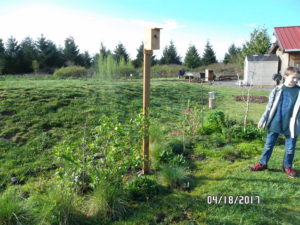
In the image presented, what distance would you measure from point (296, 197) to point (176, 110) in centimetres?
500

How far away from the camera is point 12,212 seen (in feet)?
7.02

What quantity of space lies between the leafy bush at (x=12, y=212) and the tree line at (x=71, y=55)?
19475 mm

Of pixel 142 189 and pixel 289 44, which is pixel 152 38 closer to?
pixel 142 189

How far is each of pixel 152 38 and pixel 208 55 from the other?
3841 cm

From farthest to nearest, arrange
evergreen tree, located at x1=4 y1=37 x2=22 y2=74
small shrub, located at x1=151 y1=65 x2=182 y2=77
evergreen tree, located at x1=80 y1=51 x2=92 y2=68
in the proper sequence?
evergreen tree, located at x1=80 y1=51 x2=92 y2=68 < small shrub, located at x1=151 y1=65 x2=182 y2=77 < evergreen tree, located at x1=4 y1=37 x2=22 y2=74

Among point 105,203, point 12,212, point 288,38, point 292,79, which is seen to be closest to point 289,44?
point 288,38

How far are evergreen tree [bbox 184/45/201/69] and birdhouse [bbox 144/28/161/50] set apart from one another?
1310 inches

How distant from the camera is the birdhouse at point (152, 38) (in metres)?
3.05

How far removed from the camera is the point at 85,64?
113 ft

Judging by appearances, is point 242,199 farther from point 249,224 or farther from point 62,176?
Result: point 62,176

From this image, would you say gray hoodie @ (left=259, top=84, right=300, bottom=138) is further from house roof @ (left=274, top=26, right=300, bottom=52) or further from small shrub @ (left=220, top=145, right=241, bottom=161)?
house roof @ (left=274, top=26, right=300, bottom=52)

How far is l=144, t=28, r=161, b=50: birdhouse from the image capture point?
120 inches

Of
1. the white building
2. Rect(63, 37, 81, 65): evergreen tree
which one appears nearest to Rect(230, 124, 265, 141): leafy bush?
the white building

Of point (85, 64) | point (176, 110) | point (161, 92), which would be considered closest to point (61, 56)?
point (85, 64)
